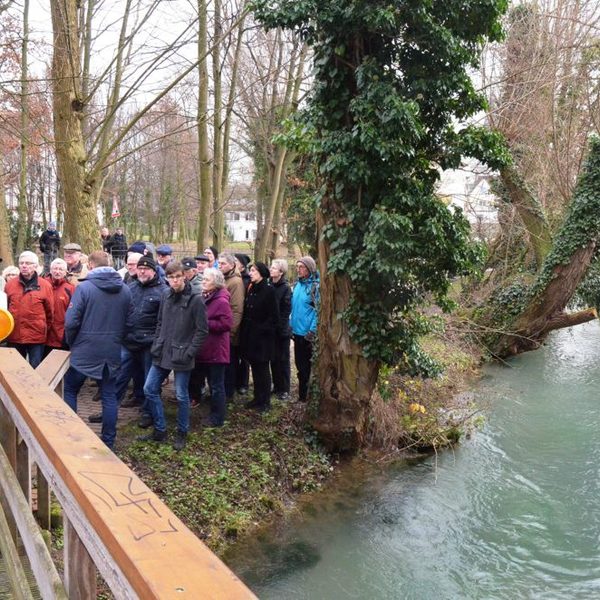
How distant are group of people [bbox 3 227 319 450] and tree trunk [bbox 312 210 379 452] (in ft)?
1.38

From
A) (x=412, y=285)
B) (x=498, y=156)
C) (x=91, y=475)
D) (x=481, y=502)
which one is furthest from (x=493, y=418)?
(x=91, y=475)

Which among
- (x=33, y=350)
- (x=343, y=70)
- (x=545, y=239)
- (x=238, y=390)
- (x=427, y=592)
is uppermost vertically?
(x=343, y=70)

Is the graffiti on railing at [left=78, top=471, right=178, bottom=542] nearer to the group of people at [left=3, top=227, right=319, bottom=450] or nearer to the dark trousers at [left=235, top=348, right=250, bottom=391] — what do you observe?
the group of people at [left=3, top=227, right=319, bottom=450]

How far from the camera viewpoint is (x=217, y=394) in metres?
7.43

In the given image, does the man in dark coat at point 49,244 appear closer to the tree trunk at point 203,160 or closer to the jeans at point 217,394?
the tree trunk at point 203,160

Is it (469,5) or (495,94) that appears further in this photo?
(495,94)

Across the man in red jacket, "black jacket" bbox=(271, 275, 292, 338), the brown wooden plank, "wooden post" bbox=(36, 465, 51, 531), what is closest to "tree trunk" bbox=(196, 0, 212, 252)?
"black jacket" bbox=(271, 275, 292, 338)

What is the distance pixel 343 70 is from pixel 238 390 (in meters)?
4.54

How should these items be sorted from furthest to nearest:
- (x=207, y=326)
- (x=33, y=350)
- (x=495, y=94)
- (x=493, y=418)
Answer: (x=495, y=94) → (x=493, y=418) → (x=33, y=350) → (x=207, y=326)

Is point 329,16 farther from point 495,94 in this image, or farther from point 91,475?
point 495,94

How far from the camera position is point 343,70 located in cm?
742

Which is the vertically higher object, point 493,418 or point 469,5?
point 469,5

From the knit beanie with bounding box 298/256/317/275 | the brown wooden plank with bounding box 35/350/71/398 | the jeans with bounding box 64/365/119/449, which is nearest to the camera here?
the brown wooden plank with bounding box 35/350/71/398

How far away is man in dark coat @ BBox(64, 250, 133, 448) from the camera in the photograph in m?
5.93
